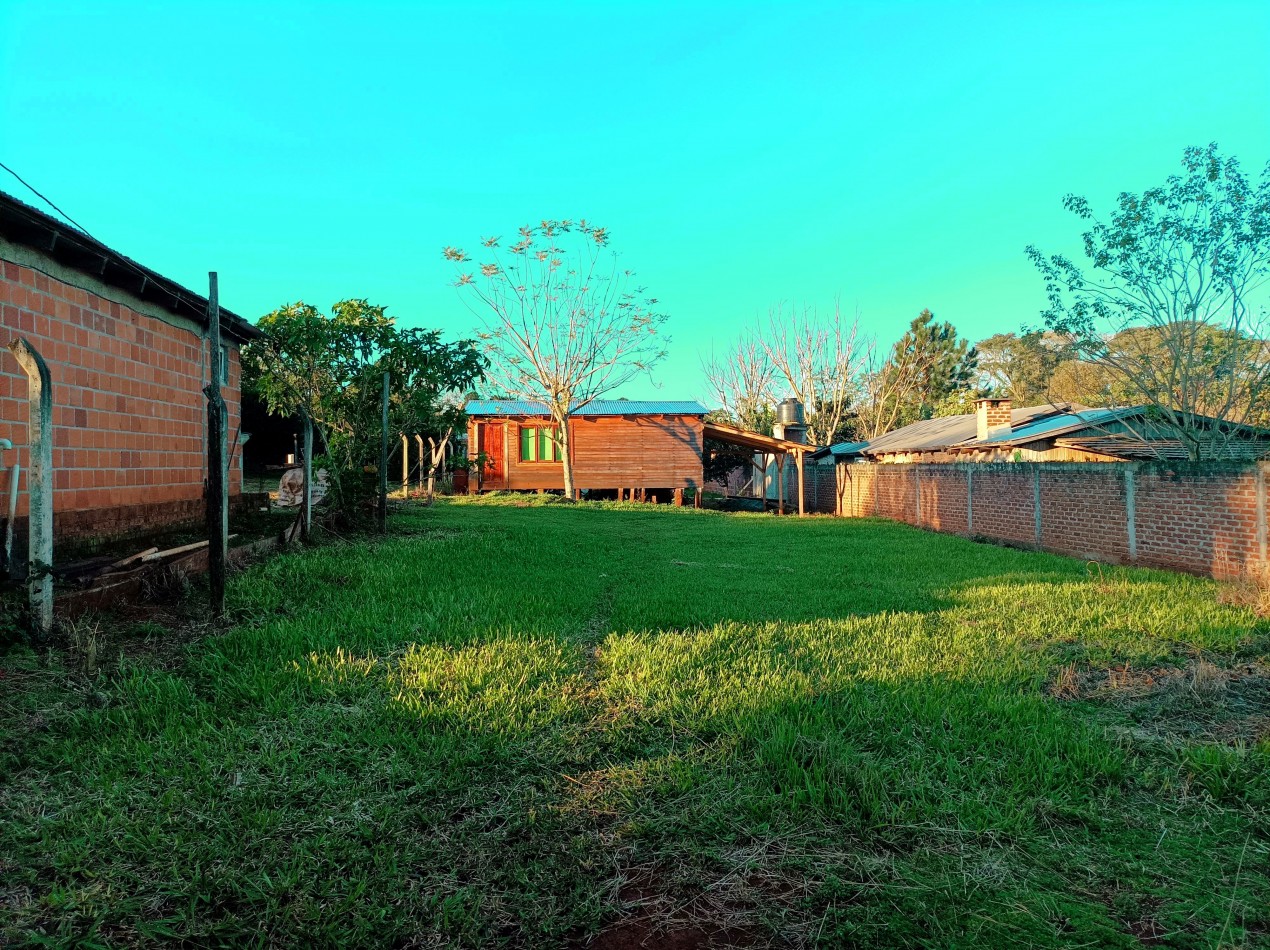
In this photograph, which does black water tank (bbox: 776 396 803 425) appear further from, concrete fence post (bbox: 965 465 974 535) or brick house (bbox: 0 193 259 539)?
brick house (bbox: 0 193 259 539)

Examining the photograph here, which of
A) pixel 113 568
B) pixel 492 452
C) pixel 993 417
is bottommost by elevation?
pixel 113 568

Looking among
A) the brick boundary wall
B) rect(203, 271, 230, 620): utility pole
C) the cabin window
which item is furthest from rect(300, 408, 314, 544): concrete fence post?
the cabin window

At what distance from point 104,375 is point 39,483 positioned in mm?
3021

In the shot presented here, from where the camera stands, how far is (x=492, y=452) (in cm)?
2416

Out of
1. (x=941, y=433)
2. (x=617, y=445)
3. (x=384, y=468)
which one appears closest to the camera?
(x=384, y=468)

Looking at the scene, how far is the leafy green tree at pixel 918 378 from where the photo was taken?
37.3 metres

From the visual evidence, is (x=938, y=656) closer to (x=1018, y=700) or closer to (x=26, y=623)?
(x=1018, y=700)

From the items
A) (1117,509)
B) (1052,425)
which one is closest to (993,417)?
(1052,425)

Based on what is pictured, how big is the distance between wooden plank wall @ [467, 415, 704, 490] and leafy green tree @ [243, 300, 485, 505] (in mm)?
12202

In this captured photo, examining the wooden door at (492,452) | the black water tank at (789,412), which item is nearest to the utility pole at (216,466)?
the wooden door at (492,452)

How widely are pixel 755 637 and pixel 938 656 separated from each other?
50.0 inches

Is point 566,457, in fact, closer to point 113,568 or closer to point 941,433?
point 941,433

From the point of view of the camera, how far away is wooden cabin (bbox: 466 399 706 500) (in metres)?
23.4

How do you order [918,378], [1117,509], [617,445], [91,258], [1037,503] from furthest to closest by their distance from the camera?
[918,378], [617,445], [1037,503], [1117,509], [91,258]
